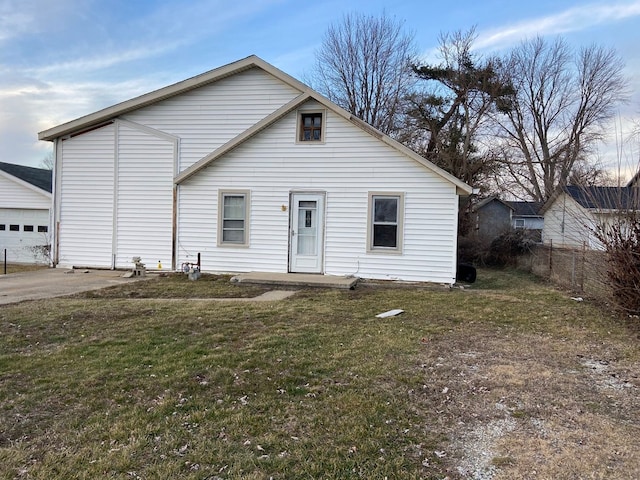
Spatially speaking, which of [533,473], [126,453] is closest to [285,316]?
[126,453]

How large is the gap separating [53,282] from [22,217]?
29.2ft

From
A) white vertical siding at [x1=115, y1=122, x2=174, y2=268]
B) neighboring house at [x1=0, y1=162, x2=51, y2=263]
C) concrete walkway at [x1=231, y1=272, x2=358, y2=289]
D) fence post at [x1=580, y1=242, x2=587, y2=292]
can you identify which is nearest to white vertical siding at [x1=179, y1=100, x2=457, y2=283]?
concrete walkway at [x1=231, y1=272, x2=358, y2=289]

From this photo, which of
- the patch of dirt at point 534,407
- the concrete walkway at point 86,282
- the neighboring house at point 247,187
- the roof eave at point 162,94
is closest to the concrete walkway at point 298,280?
the concrete walkway at point 86,282

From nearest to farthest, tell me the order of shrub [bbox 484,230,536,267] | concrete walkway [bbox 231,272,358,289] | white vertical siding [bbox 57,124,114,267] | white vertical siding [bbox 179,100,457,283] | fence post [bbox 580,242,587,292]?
fence post [bbox 580,242,587,292] < concrete walkway [bbox 231,272,358,289] < white vertical siding [bbox 179,100,457,283] < white vertical siding [bbox 57,124,114,267] < shrub [bbox 484,230,536,267]

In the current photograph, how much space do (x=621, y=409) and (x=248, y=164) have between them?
404 inches

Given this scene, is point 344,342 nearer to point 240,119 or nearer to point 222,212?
point 222,212

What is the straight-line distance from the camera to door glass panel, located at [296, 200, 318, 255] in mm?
11891

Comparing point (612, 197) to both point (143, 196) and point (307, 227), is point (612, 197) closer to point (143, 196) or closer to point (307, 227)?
point (307, 227)

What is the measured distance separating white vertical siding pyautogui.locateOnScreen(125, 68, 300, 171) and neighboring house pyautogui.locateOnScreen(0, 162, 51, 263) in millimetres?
7223

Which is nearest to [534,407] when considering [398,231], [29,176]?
[398,231]

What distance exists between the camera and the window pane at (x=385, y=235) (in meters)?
11.5

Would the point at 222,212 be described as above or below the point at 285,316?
above

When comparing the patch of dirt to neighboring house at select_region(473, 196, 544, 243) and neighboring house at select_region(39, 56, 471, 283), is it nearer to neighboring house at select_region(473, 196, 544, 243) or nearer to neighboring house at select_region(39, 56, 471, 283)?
neighboring house at select_region(39, 56, 471, 283)

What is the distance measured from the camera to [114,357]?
15.7 feet
